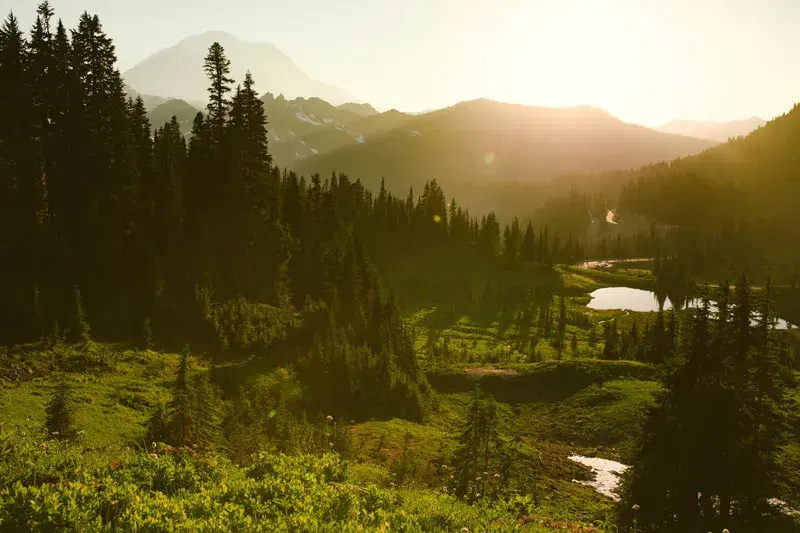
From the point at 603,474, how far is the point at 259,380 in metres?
23.0

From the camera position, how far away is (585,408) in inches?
1644

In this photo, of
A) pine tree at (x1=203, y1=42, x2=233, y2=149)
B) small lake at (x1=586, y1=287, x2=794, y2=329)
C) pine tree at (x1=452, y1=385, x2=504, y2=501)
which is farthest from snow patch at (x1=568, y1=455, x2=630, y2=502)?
small lake at (x1=586, y1=287, x2=794, y2=329)

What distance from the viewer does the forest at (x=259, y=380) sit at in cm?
1113

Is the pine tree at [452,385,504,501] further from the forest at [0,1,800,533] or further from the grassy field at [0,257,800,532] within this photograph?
the grassy field at [0,257,800,532]

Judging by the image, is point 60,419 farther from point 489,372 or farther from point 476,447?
point 489,372

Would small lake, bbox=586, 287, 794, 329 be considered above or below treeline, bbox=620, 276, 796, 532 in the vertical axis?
below

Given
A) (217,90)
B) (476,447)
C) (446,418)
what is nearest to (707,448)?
(476,447)

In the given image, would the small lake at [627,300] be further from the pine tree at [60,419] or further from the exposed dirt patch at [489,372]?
Result: the pine tree at [60,419]

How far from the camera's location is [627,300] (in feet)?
438

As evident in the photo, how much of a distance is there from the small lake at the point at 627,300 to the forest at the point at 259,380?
61.2 metres

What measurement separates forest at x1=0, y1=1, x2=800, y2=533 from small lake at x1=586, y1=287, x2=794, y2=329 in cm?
6124

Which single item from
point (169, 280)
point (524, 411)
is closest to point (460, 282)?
point (524, 411)

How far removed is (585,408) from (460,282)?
229ft

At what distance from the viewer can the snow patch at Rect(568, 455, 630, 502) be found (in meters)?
27.7
